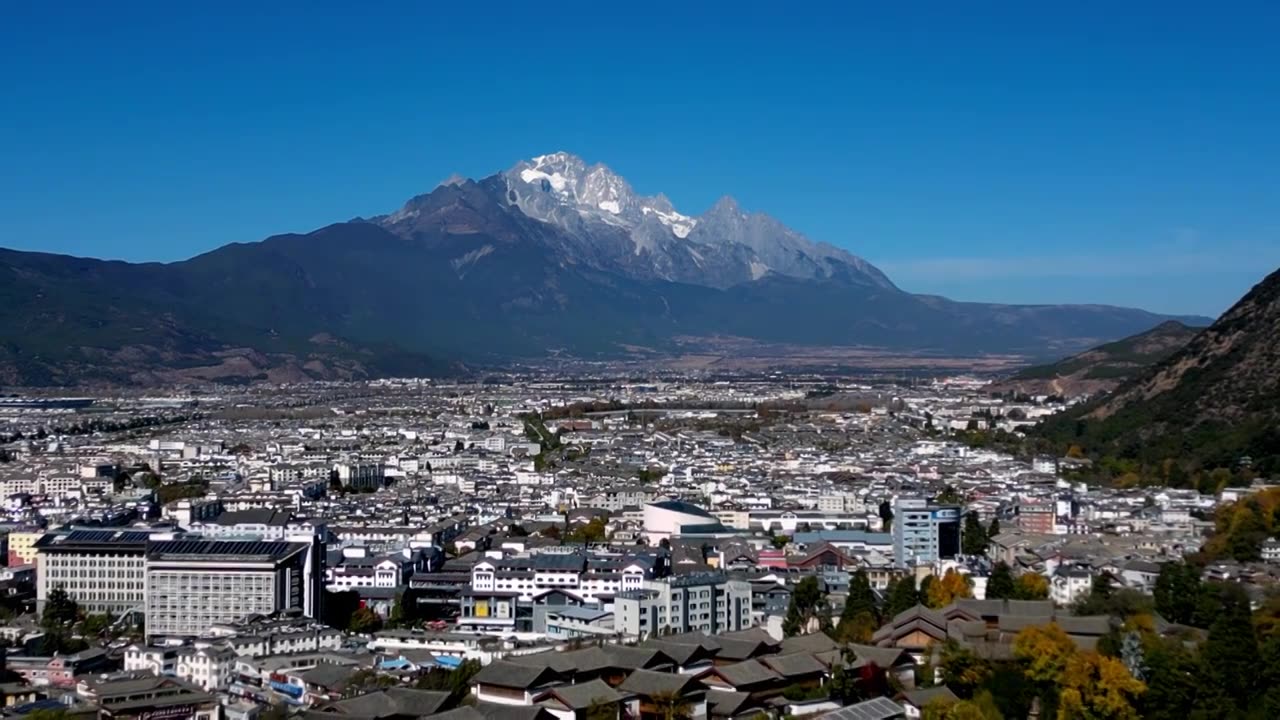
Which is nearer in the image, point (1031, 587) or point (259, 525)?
point (1031, 587)

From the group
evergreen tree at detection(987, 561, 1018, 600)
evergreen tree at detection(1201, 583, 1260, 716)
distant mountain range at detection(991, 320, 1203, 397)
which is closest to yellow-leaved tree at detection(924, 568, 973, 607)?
evergreen tree at detection(987, 561, 1018, 600)

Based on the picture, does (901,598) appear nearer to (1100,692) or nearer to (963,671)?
(963,671)

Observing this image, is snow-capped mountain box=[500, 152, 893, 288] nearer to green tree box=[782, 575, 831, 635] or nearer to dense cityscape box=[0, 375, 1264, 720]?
dense cityscape box=[0, 375, 1264, 720]

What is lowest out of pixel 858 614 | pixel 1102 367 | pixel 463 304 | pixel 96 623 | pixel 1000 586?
pixel 96 623

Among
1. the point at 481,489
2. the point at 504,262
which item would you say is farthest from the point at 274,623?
the point at 504,262

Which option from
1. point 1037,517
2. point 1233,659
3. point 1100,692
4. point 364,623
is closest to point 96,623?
point 364,623

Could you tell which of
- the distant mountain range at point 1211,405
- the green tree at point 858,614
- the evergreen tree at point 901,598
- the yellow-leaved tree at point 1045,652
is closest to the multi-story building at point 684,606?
the green tree at point 858,614

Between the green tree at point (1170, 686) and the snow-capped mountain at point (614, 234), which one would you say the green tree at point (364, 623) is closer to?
the green tree at point (1170, 686)
